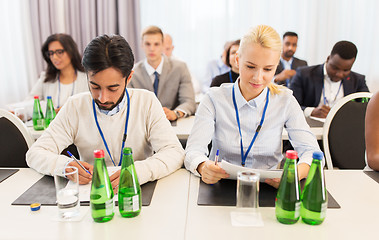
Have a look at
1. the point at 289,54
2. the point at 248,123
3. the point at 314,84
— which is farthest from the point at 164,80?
the point at 289,54

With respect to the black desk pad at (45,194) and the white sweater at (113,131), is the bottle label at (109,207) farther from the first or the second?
the white sweater at (113,131)

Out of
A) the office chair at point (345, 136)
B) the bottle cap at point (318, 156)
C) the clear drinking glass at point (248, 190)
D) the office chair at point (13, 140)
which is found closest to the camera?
the bottle cap at point (318, 156)

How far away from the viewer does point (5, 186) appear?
4.52 ft

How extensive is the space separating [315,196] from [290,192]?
0.07m

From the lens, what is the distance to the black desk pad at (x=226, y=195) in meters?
1.19

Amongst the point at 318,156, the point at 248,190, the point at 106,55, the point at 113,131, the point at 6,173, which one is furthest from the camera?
the point at 113,131

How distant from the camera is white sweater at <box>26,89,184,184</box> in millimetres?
1556

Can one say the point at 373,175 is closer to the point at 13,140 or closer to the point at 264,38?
the point at 264,38

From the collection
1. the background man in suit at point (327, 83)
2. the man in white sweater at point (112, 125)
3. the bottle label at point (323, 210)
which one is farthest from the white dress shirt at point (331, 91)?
the bottle label at point (323, 210)

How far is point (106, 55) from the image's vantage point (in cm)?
136

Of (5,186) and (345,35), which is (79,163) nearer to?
(5,186)

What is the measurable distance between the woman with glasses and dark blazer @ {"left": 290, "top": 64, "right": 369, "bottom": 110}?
1987 millimetres

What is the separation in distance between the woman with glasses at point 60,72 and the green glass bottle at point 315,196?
2.57 meters

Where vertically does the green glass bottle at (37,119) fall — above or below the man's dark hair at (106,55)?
below
